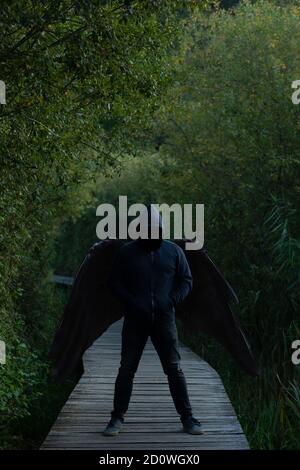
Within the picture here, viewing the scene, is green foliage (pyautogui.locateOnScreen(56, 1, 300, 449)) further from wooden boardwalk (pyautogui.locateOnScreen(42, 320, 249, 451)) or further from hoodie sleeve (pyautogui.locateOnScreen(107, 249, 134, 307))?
hoodie sleeve (pyautogui.locateOnScreen(107, 249, 134, 307))

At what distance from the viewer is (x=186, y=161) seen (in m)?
13.2

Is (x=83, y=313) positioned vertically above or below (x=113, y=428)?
above

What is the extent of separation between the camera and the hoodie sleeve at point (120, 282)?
5.95 meters

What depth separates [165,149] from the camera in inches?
543

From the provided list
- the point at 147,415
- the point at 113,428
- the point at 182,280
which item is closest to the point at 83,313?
the point at 147,415

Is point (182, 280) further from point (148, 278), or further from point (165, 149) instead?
point (165, 149)

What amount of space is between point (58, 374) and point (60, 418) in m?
0.62

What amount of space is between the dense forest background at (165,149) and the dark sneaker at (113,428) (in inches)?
71.5

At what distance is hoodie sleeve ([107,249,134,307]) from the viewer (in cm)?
595

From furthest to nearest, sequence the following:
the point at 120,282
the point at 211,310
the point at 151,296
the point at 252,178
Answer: the point at 252,178 < the point at 211,310 < the point at 120,282 < the point at 151,296

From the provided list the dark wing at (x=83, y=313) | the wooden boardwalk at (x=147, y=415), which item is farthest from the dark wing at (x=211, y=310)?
the dark wing at (x=83, y=313)

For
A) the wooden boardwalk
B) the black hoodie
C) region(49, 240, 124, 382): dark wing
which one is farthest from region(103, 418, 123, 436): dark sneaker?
region(49, 240, 124, 382): dark wing

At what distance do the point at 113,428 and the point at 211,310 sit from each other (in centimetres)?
178

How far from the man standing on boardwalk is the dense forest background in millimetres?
1353
